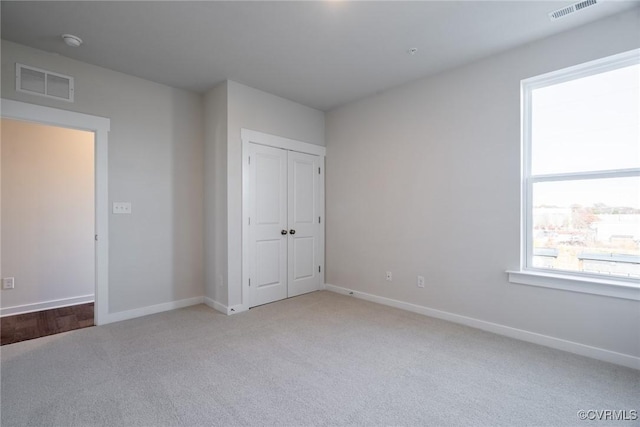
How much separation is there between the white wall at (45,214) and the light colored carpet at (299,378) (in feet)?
4.69

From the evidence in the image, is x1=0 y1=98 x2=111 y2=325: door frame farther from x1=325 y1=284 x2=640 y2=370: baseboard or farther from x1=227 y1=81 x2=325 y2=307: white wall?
x1=325 y1=284 x2=640 y2=370: baseboard

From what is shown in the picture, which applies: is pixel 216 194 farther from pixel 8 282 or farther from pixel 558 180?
pixel 558 180

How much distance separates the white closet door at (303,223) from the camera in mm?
4391

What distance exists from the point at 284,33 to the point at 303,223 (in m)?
2.53

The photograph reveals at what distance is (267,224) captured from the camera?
4.09 m

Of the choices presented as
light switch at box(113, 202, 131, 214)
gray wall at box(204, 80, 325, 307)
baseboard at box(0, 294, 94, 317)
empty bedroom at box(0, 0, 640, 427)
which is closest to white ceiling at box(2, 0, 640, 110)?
empty bedroom at box(0, 0, 640, 427)

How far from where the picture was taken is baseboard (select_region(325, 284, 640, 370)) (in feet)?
7.90

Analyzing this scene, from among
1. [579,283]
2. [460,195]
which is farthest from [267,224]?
[579,283]

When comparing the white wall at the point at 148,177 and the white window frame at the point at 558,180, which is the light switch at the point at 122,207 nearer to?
the white wall at the point at 148,177

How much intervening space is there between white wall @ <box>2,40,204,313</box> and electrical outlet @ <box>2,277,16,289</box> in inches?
57.2

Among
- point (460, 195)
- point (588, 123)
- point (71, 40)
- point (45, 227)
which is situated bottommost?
point (45, 227)

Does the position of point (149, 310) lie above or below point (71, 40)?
below

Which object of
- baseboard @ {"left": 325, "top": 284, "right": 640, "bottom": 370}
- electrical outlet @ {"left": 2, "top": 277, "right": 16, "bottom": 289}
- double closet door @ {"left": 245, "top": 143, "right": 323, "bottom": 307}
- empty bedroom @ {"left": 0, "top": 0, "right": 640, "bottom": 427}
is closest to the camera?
empty bedroom @ {"left": 0, "top": 0, "right": 640, "bottom": 427}

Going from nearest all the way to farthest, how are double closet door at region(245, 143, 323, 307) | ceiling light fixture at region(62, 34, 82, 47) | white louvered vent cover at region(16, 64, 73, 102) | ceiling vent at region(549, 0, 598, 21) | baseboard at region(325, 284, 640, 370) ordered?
ceiling vent at region(549, 0, 598, 21) → baseboard at region(325, 284, 640, 370) → ceiling light fixture at region(62, 34, 82, 47) → white louvered vent cover at region(16, 64, 73, 102) → double closet door at region(245, 143, 323, 307)
